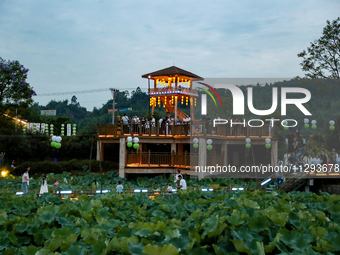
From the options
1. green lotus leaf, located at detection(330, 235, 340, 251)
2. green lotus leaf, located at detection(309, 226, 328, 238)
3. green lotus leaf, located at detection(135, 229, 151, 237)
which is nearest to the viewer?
green lotus leaf, located at detection(330, 235, 340, 251)

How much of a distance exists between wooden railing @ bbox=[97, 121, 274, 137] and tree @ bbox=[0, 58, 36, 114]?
34.8 ft

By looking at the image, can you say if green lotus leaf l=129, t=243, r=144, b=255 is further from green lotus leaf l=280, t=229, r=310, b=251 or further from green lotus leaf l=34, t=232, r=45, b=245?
green lotus leaf l=34, t=232, r=45, b=245

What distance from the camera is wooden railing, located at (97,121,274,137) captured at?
21.9 metres

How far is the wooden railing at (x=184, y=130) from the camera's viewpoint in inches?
862

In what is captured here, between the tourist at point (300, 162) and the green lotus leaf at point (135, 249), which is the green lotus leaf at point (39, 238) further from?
the tourist at point (300, 162)

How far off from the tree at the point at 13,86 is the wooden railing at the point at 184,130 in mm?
10601

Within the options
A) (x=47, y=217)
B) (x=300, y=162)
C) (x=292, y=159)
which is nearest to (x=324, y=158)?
(x=300, y=162)

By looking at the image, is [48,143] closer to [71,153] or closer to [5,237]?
[71,153]

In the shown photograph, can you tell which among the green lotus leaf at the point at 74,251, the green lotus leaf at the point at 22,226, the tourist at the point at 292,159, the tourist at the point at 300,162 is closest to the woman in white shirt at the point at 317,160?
the tourist at the point at 300,162

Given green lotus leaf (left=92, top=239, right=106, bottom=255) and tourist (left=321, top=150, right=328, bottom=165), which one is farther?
tourist (left=321, top=150, right=328, bottom=165)

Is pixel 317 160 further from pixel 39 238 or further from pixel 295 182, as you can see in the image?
pixel 39 238

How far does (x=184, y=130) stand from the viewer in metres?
23.4

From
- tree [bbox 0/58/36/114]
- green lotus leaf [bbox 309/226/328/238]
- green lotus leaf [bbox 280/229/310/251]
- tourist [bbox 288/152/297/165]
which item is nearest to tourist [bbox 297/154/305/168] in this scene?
tourist [bbox 288/152/297/165]

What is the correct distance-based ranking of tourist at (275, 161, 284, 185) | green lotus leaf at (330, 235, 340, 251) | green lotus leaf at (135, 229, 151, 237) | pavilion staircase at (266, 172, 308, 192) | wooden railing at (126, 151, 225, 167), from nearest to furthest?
1. green lotus leaf at (330, 235, 340, 251)
2. green lotus leaf at (135, 229, 151, 237)
3. tourist at (275, 161, 284, 185)
4. pavilion staircase at (266, 172, 308, 192)
5. wooden railing at (126, 151, 225, 167)
